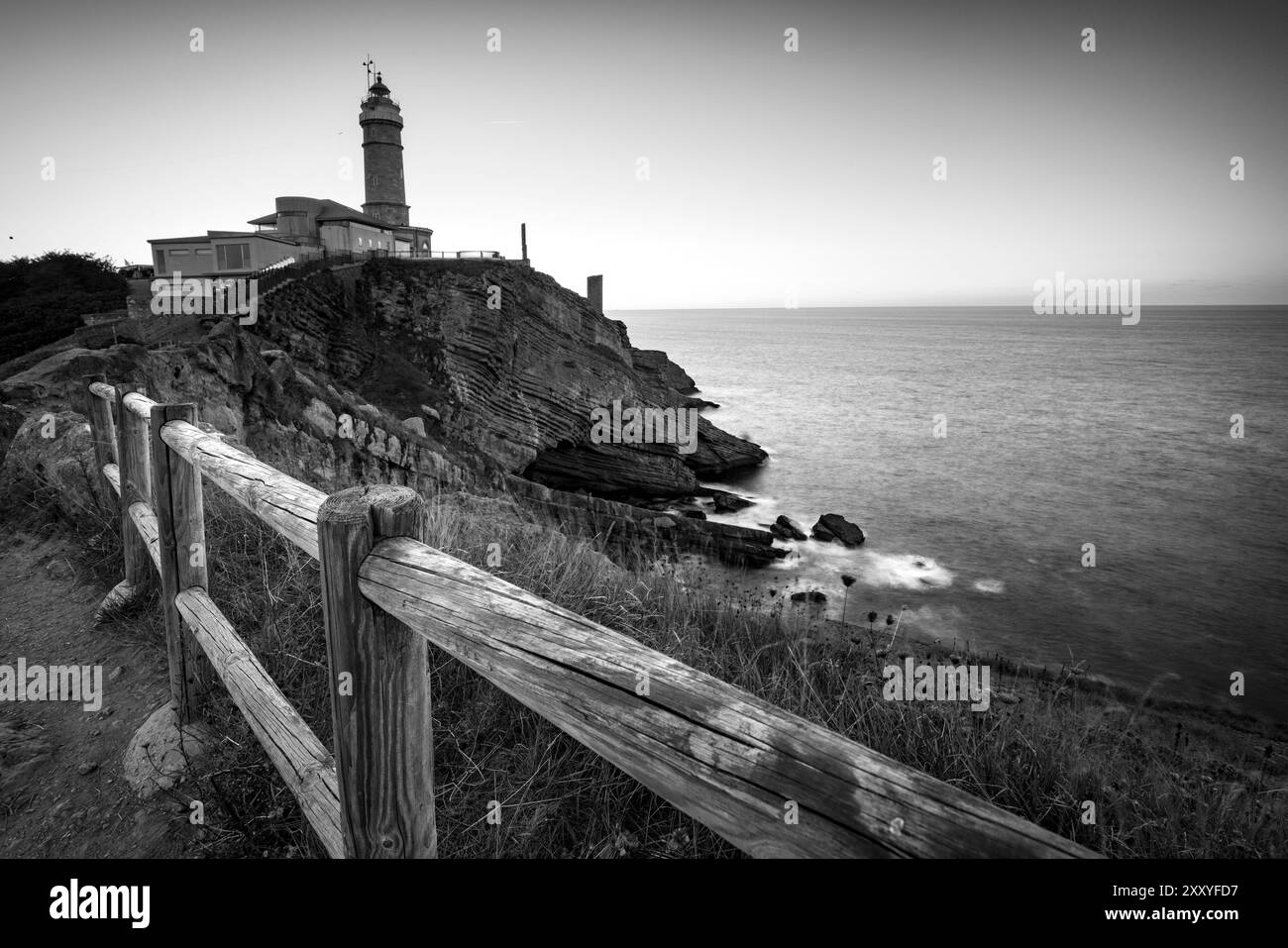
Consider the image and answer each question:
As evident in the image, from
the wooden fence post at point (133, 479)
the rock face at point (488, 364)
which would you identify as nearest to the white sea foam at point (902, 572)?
the rock face at point (488, 364)

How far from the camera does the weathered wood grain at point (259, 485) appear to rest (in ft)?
7.09

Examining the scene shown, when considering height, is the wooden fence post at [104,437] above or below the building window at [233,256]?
below

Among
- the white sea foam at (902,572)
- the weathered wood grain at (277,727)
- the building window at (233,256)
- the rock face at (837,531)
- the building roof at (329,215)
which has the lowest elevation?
the white sea foam at (902,572)

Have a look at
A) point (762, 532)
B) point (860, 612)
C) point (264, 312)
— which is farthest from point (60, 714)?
point (264, 312)

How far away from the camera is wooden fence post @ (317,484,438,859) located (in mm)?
1768

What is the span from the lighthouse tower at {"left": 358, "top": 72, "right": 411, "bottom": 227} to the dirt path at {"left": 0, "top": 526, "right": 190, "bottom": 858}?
163ft

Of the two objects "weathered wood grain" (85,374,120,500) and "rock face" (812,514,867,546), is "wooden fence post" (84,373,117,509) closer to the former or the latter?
"weathered wood grain" (85,374,120,500)

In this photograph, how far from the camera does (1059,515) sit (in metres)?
26.0

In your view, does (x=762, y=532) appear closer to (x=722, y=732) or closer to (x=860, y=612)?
(x=860, y=612)

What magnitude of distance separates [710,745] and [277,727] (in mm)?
2185

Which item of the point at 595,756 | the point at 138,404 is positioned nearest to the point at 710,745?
the point at 595,756

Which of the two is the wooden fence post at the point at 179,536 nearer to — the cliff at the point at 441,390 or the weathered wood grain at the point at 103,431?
the weathered wood grain at the point at 103,431

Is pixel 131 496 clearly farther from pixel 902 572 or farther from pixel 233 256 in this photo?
pixel 233 256

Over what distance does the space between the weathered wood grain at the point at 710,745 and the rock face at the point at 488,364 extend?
24156 mm
